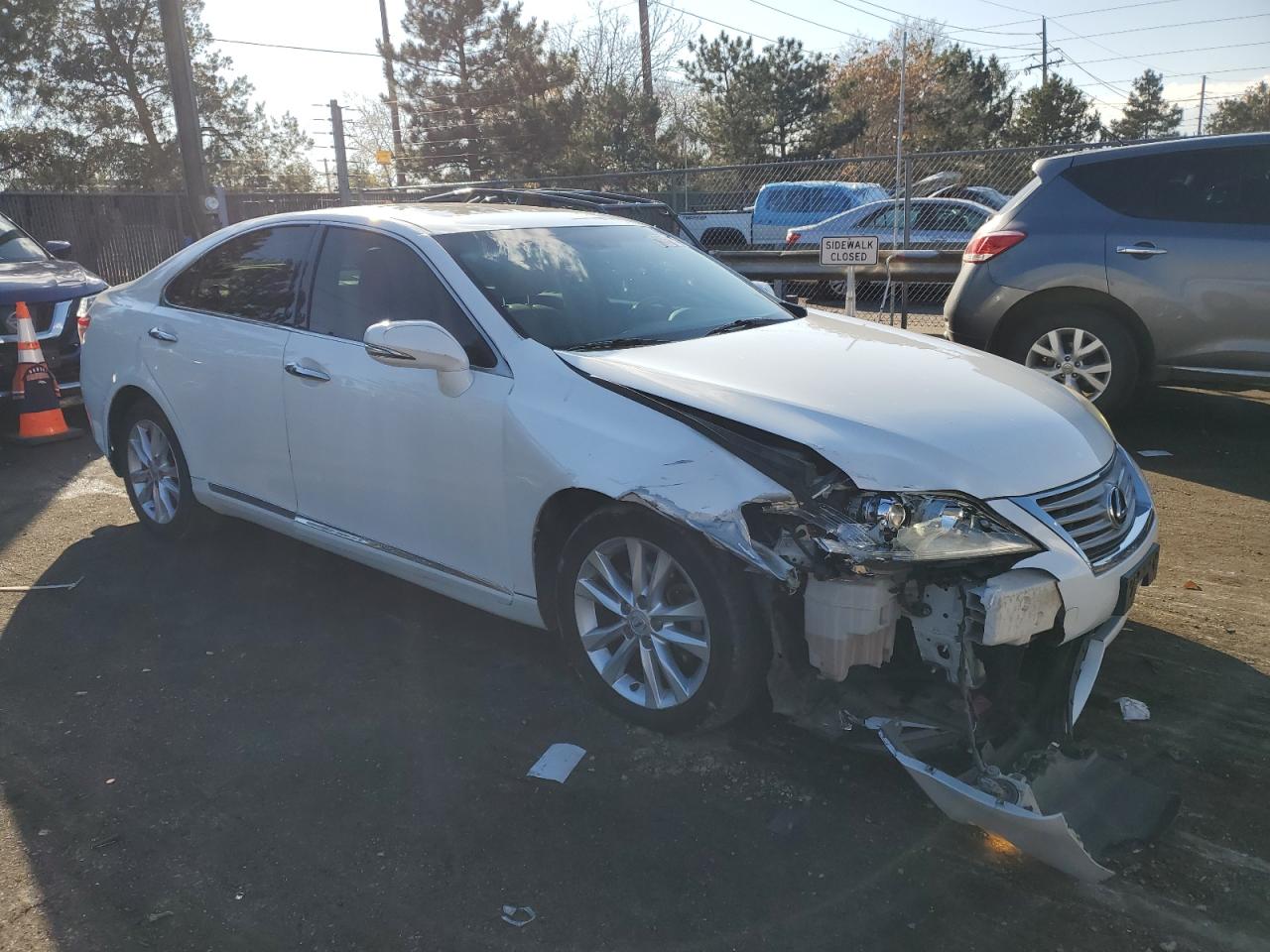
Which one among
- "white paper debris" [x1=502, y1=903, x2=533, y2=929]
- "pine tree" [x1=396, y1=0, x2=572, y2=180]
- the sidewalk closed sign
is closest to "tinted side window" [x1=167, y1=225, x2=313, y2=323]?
"white paper debris" [x1=502, y1=903, x2=533, y2=929]

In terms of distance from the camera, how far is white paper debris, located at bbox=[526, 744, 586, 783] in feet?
10.3

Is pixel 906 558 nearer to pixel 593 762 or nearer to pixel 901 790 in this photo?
pixel 901 790

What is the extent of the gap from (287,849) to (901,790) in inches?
69.0

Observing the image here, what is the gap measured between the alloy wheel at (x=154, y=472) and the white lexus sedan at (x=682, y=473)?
576mm

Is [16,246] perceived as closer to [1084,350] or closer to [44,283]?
[44,283]

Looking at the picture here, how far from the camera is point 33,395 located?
7.71 meters

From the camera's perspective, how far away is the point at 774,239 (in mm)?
16484

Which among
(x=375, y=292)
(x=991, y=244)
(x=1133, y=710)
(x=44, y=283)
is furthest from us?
(x=44, y=283)

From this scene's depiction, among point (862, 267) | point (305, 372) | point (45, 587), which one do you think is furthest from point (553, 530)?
point (862, 267)

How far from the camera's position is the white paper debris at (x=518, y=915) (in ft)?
8.24

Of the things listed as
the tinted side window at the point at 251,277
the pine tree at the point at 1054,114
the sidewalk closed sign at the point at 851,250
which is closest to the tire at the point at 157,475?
the tinted side window at the point at 251,277

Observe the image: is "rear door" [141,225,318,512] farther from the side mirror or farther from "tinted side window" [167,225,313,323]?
the side mirror

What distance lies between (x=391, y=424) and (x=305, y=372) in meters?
0.58

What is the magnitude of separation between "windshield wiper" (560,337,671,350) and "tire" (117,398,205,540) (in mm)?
2407
